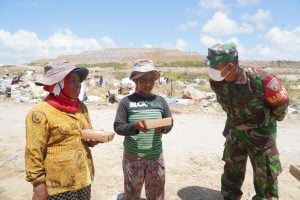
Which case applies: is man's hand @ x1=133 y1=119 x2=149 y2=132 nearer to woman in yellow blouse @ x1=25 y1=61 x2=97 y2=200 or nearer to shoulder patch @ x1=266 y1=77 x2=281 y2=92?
woman in yellow blouse @ x1=25 y1=61 x2=97 y2=200

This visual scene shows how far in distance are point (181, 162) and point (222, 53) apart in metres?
3.05

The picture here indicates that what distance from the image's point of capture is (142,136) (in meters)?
2.91

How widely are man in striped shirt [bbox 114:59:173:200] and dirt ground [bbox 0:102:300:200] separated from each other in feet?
4.58

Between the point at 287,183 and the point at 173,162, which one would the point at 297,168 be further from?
the point at 173,162

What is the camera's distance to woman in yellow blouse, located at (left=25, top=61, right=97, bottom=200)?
2260 millimetres

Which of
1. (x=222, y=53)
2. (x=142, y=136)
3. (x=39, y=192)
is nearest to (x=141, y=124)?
(x=142, y=136)

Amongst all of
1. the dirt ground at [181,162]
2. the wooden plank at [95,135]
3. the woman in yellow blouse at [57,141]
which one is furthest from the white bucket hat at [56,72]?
the dirt ground at [181,162]

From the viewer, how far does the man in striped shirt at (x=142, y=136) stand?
2881mm

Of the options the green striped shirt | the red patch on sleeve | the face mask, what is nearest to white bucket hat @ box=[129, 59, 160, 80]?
the green striped shirt

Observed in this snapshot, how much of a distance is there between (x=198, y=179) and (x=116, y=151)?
6.44 feet

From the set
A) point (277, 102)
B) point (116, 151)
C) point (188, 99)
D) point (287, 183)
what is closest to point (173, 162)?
point (116, 151)

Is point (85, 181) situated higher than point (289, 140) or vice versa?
point (85, 181)

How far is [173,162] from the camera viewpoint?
5.59 m

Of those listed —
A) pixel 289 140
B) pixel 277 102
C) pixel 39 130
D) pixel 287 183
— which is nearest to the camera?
pixel 39 130
